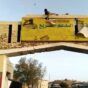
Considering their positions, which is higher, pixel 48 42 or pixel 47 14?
pixel 47 14

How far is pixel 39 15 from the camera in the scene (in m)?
22.1

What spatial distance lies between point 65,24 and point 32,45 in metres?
2.68

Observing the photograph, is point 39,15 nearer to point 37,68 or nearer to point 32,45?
point 32,45

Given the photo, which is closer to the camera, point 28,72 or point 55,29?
point 55,29

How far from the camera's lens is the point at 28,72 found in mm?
46094

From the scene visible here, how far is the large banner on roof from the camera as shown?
21453mm

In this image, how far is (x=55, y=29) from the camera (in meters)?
21.6

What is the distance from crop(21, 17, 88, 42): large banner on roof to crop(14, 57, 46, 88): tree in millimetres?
24666

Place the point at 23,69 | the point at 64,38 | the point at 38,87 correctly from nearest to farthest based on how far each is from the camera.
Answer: the point at 64,38 < the point at 23,69 < the point at 38,87

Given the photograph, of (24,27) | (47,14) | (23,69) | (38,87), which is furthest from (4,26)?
(38,87)

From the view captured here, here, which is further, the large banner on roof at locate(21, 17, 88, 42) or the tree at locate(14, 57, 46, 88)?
the tree at locate(14, 57, 46, 88)

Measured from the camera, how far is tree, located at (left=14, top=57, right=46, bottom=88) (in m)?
46.0

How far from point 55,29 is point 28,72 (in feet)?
82.7

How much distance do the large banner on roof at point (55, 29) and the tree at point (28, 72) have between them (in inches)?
971
